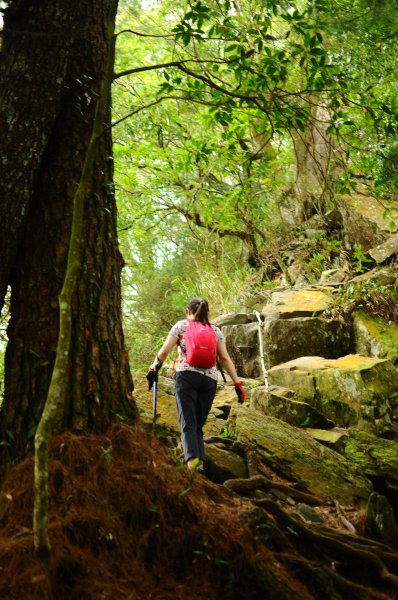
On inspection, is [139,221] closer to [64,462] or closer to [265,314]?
[265,314]

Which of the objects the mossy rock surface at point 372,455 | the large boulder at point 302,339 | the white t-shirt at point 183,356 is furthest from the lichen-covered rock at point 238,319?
the white t-shirt at point 183,356

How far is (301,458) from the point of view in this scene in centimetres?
537

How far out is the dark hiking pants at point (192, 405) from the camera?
5039mm

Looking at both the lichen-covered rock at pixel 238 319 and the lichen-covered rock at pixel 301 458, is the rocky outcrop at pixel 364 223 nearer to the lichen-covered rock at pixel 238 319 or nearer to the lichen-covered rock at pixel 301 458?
the lichen-covered rock at pixel 238 319

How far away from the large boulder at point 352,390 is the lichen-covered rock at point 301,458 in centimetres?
180

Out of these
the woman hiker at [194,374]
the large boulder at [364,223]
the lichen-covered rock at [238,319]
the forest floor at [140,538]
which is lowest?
the forest floor at [140,538]

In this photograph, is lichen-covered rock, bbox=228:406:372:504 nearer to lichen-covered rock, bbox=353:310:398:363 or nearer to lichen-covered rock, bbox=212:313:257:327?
lichen-covered rock, bbox=353:310:398:363

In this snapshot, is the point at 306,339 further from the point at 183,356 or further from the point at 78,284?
the point at 78,284

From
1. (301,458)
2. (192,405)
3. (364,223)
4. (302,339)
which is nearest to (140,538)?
(192,405)

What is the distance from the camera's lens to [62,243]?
3.38m

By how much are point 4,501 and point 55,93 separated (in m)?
2.70

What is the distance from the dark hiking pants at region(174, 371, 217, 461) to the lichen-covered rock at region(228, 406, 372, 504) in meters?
0.54

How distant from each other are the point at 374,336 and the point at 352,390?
2007 millimetres

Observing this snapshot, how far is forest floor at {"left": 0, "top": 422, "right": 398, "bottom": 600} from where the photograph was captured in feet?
7.89
